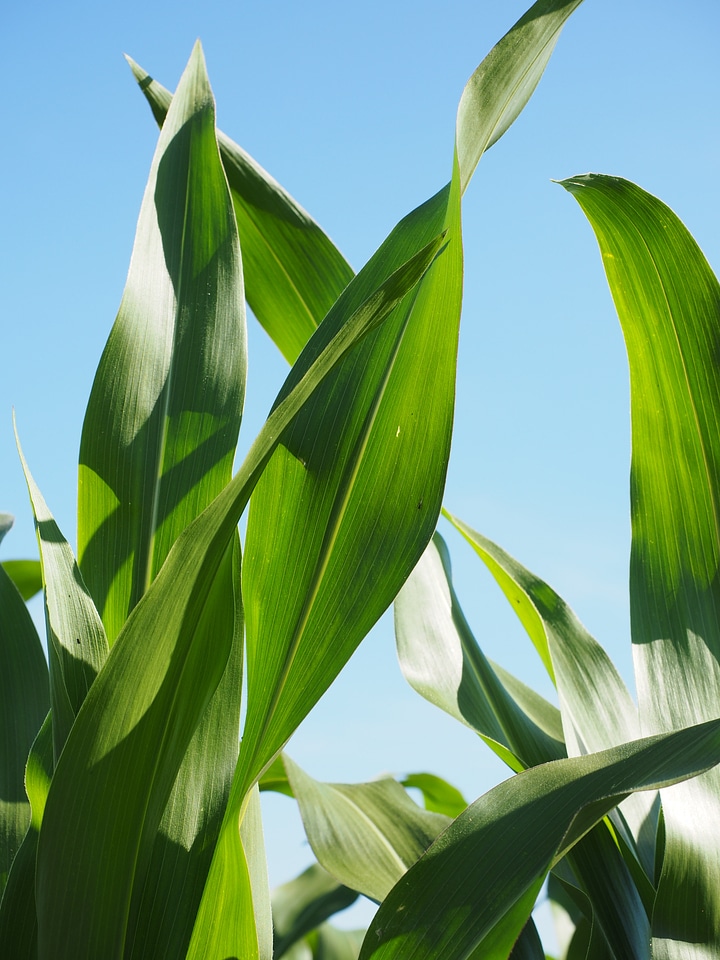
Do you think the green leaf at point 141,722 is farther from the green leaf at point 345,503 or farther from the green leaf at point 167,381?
the green leaf at point 167,381

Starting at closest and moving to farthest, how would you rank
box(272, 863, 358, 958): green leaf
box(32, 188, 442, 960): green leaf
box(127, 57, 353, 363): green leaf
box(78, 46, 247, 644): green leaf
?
box(32, 188, 442, 960): green leaf → box(78, 46, 247, 644): green leaf → box(127, 57, 353, 363): green leaf → box(272, 863, 358, 958): green leaf

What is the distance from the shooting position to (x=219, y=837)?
1.09 feet

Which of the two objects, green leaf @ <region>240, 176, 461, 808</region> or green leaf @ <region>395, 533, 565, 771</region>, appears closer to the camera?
green leaf @ <region>240, 176, 461, 808</region>

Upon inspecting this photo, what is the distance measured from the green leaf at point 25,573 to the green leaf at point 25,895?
417 mm

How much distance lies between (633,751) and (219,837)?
0.18 m

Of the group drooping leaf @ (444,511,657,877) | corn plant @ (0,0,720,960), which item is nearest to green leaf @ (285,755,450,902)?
corn plant @ (0,0,720,960)

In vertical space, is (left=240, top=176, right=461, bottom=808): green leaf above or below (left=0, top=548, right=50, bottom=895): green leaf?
above

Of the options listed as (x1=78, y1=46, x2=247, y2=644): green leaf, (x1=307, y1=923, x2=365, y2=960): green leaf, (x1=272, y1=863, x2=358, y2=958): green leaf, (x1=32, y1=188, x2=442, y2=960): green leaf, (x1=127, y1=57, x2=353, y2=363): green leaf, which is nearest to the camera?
(x1=32, y1=188, x2=442, y2=960): green leaf

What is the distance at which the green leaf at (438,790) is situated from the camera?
0.79m

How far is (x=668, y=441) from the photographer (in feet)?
1.63

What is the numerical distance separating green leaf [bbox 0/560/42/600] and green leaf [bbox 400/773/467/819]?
431 mm

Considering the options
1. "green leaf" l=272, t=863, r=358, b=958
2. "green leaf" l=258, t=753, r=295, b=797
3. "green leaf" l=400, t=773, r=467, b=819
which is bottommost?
"green leaf" l=272, t=863, r=358, b=958

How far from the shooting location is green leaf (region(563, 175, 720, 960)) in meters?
0.48

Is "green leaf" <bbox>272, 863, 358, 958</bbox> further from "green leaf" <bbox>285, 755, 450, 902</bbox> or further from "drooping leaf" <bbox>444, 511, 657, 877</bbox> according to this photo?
"drooping leaf" <bbox>444, 511, 657, 877</bbox>
